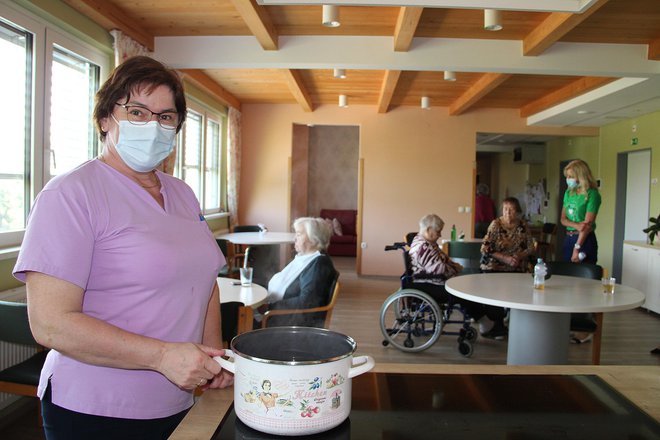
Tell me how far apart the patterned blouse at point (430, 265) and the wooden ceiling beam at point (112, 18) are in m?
3.11

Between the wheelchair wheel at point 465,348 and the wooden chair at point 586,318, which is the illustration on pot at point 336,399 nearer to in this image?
the wooden chair at point 586,318

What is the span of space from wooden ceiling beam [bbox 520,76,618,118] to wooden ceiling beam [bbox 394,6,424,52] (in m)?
2.63

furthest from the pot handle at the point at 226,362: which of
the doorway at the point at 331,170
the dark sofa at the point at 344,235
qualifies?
the doorway at the point at 331,170

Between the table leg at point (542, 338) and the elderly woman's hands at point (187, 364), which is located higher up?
the elderly woman's hands at point (187, 364)

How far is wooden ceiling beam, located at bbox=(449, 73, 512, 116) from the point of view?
19.5 ft

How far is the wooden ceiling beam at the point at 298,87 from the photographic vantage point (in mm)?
6090

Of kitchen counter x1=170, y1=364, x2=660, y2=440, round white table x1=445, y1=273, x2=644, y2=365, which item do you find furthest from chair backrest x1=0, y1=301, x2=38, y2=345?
round white table x1=445, y1=273, x2=644, y2=365

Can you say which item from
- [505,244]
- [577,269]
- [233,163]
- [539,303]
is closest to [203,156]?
[233,163]

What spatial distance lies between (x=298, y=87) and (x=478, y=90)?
2.24m

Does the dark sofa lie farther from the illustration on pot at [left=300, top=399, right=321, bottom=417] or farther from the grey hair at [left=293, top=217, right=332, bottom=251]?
the illustration on pot at [left=300, top=399, right=321, bottom=417]

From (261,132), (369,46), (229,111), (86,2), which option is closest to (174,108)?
(86,2)


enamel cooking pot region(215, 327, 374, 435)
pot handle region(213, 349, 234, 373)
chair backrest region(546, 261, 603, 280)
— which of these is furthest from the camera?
chair backrest region(546, 261, 603, 280)

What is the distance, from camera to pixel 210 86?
6.95 m

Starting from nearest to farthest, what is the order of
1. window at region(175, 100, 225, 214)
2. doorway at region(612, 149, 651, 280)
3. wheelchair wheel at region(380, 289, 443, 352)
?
wheelchair wheel at region(380, 289, 443, 352), window at region(175, 100, 225, 214), doorway at region(612, 149, 651, 280)
